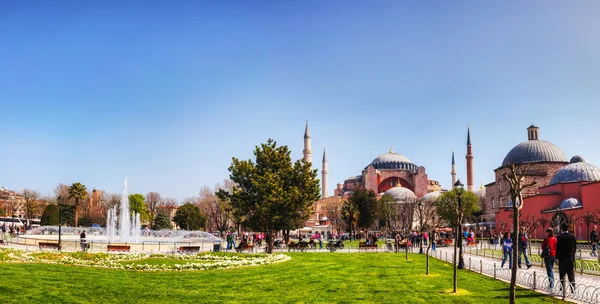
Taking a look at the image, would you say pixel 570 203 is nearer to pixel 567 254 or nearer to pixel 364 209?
pixel 364 209

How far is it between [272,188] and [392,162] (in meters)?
60.8

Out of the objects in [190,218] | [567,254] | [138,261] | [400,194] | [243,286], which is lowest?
[190,218]

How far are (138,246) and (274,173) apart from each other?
7185mm

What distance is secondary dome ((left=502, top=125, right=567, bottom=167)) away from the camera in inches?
1882

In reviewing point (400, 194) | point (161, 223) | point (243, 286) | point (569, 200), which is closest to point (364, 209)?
point (569, 200)

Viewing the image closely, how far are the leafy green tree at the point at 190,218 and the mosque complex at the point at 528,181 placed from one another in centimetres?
1639

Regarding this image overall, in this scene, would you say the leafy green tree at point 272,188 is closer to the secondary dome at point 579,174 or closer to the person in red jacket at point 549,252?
the person in red jacket at point 549,252

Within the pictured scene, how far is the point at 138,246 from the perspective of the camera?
2306 cm

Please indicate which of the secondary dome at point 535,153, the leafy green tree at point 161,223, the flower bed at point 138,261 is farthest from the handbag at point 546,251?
the leafy green tree at point 161,223

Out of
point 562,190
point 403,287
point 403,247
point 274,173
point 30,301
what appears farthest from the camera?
point 562,190

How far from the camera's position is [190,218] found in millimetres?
50562

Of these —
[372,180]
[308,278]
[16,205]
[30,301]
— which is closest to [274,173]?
[308,278]

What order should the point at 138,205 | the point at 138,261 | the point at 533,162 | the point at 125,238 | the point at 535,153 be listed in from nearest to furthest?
the point at 138,261
the point at 125,238
the point at 533,162
the point at 535,153
the point at 138,205

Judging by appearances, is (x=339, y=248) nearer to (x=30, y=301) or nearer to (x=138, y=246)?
(x=138, y=246)
